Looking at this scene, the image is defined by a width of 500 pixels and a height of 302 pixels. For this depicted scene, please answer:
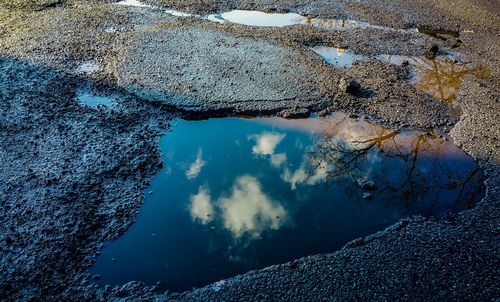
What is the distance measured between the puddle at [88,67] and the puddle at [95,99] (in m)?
0.59

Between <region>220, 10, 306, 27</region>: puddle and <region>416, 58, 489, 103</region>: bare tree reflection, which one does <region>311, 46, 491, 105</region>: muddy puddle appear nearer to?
<region>416, 58, 489, 103</region>: bare tree reflection

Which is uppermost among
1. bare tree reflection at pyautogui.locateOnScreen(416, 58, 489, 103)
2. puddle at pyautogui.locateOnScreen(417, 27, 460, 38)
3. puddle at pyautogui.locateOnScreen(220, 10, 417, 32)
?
puddle at pyautogui.locateOnScreen(220, 10, 417, 32)

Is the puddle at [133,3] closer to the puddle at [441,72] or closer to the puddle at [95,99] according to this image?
the puddle at [95,99]

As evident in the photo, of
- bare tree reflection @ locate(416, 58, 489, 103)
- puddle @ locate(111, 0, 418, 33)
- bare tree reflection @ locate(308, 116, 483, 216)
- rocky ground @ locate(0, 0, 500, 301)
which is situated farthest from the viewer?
puddle @ locate(111, 0, 418, 33)

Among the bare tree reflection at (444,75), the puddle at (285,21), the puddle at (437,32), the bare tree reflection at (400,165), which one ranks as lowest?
the bare tree reflection at (400,165)

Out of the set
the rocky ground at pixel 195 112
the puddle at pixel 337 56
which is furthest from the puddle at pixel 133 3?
the puddle at pixel 337 56

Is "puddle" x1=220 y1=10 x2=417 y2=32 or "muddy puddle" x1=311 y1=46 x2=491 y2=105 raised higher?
"puddle" x1=220 y1=10 x2=417 y2=32

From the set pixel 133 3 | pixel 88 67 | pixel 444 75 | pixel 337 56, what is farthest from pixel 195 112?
pixel 133 3

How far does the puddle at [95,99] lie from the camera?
18.0ft

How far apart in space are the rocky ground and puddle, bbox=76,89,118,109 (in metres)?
0.12

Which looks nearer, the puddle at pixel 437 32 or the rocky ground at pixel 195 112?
the rocky ground at pixel 195 112

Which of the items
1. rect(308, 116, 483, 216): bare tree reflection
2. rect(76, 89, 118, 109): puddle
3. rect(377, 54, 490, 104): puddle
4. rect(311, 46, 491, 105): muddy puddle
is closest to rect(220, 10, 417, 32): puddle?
rect(311, 46, 491, 105): muddy puddle

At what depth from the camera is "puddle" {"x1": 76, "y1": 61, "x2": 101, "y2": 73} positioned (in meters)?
6.21

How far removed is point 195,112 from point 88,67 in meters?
2.06
